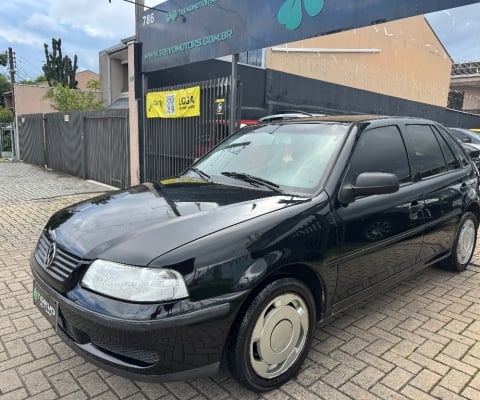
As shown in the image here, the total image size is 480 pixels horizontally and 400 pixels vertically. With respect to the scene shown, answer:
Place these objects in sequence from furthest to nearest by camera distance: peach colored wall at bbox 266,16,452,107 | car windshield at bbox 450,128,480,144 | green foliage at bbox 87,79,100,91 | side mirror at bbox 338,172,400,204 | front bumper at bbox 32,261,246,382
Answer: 1. green foliage at bbox 87,79,100,91
2. peach colored wall at bbox 266,16,452,107
3. car windshield at bbox 450,128,480,144
4. side mirror at bbox 338,172,400,204
5. front bumper at bbox 32,261,246,382

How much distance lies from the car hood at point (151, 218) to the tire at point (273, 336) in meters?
0.51

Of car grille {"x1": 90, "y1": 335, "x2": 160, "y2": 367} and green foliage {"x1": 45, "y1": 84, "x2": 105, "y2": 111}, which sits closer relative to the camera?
car grille {"x1": 90, "y1": 335, "x2": 160, "y2": 367}

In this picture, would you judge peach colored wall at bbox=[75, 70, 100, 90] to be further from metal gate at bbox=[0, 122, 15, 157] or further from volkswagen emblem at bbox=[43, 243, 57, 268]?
volkswagen emblem at bbox=[43, 243, 57, 268]

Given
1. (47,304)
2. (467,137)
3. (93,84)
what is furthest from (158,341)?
(93,84)

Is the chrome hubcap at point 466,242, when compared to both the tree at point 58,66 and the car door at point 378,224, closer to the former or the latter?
the car door at point 378,224

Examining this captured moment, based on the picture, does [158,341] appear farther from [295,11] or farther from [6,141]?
[6,141]

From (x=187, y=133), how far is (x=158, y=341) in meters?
6.20

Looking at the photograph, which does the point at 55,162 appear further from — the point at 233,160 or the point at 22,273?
the point at 233,160

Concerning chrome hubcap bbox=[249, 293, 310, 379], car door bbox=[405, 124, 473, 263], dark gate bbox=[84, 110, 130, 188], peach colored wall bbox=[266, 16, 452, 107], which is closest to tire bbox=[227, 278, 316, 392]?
chrome hubcap bbox=[249, 293, 310, 379]

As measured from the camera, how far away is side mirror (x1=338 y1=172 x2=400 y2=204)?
2.71m

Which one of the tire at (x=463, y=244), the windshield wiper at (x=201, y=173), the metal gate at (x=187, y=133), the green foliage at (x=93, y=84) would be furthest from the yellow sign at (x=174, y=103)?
the green foliage at (x=93, y=84)

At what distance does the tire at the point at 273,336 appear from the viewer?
2258 millimetres

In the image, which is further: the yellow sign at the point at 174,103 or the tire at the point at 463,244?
the yellow sign at the point at 174,103

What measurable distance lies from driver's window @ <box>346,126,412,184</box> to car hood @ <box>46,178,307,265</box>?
66 cm
